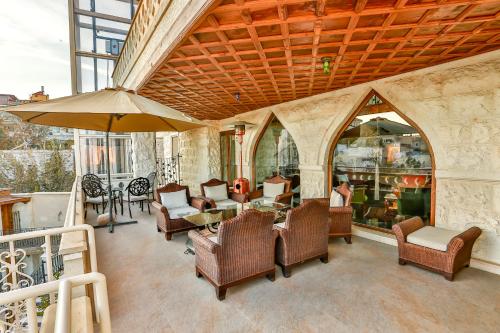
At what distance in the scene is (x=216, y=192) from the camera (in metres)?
5.64

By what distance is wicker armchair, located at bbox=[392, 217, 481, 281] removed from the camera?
2.74 m

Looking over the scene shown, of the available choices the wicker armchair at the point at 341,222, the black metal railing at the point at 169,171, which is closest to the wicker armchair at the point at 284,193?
the wicker armchair at the point at 341,222

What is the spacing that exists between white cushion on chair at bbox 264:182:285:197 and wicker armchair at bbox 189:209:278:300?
8.72ft

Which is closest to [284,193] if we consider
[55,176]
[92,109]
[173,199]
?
[173,199]

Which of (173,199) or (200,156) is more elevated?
(200,156)

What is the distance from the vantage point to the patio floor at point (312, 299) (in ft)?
6.97

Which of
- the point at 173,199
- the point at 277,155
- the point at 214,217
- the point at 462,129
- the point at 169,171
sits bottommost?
the point at 214,217

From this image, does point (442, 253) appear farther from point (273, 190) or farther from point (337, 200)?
point (273, 190)

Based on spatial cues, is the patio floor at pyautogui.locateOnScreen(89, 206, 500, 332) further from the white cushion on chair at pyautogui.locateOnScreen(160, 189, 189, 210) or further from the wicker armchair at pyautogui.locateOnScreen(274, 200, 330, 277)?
the white cushion on chair at pyautogui.locateOnScreen(160, 189, 189, 210)

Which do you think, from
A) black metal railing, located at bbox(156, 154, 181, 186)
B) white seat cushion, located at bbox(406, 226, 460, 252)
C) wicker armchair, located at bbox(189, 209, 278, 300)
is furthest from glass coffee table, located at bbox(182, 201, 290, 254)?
black metal railing, located at bbox(156, 154, 181, 186)

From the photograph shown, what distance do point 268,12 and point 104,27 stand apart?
31.1 feet

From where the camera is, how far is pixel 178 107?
619 centimetres

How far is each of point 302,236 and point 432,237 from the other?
1634 millimetres

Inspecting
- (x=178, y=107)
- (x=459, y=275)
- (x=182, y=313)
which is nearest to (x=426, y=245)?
(x=459, y=275)
